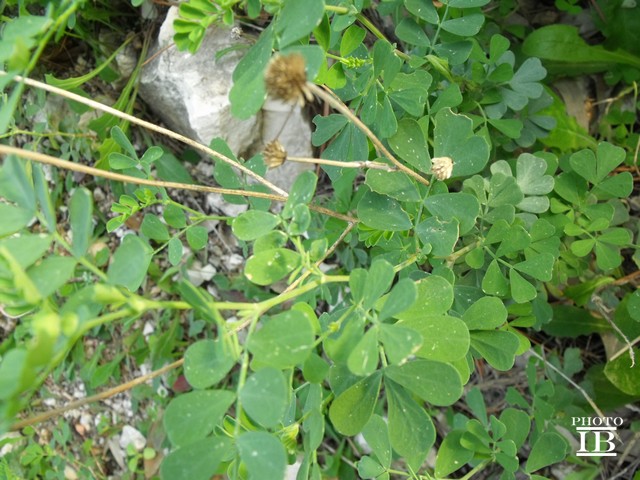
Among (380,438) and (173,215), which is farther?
(173,215)

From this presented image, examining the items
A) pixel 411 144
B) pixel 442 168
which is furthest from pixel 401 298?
pixel 411 144

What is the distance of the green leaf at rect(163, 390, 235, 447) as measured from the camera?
814 mm

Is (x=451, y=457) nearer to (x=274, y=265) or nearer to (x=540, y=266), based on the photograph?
(x=540, y=266)

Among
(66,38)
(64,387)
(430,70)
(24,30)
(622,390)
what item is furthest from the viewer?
(64,387)

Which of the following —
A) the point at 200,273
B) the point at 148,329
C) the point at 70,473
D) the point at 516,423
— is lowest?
the point at 70,473

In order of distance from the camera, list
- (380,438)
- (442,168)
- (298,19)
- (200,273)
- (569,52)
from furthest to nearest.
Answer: (200,273), (569,52), (380,438), (442,168), (298,19)

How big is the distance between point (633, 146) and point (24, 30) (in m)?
1.82

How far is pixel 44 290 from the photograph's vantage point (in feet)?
2.60

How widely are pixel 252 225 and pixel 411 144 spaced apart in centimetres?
45

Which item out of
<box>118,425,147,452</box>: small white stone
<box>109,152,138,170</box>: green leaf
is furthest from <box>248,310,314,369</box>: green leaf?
<box>118,425,147,452</box>: small white stone

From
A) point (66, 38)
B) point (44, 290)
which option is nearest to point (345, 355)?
point (44, 290)

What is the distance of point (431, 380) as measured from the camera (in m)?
0.95

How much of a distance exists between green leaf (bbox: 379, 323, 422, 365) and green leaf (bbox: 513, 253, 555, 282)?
23.2 inches

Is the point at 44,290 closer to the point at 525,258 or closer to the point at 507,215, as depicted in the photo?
the point at 507,215
